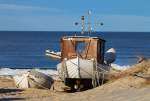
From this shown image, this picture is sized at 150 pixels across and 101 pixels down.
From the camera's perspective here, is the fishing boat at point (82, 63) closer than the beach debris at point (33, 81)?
No

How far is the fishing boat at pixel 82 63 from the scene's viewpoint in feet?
106

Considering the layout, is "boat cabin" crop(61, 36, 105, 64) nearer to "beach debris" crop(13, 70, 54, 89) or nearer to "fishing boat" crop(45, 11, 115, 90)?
"fishing boat" crop(45, 11, 115, 90)

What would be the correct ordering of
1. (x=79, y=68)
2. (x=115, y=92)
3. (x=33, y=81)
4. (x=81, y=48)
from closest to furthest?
(x=115, y=92) < (x=33, y=81) < (x=79, y=68) < (x=81, y=48)

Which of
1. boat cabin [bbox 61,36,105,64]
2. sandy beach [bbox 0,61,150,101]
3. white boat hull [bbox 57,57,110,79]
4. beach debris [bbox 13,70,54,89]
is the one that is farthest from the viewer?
boat cabin [bbox 61,36,105,64]

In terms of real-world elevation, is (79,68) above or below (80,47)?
below

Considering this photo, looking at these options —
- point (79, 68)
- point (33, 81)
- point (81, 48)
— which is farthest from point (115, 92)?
point (81, 48)

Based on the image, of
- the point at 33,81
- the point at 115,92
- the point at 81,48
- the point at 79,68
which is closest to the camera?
the point at 115,92

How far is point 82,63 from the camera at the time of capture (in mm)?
32219

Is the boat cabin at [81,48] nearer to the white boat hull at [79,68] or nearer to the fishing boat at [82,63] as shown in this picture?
→ the fishing boat at [82,63]

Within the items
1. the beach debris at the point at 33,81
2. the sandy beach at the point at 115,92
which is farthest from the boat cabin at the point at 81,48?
the sandy beach at the point at 115,92

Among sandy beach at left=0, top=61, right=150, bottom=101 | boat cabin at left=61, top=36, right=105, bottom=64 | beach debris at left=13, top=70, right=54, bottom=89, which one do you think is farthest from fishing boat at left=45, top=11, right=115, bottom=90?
sandy beach at left=0, top=61, right=150, bottom=101

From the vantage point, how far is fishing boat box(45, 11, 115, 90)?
3222 cm

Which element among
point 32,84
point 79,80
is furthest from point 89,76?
point 32,84

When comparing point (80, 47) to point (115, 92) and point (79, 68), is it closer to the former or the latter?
point (79, 68)
